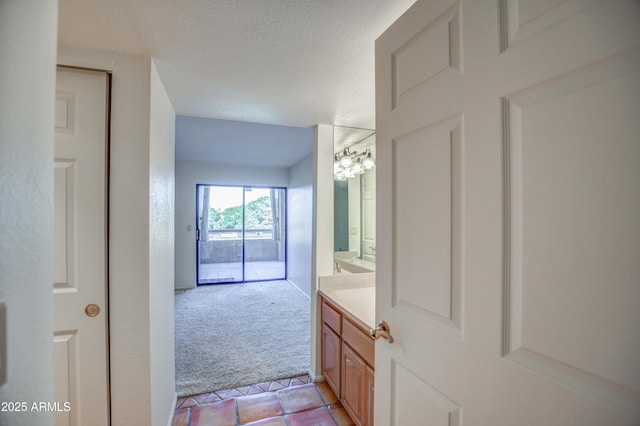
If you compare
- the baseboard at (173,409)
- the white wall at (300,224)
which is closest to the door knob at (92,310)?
the baseboard at (173,409)

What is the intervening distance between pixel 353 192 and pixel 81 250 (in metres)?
1.89

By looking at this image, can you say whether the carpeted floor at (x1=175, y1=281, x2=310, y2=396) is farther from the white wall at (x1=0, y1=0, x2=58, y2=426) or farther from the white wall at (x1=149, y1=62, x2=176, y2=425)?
the white wall at (x1=0, y1=0, x2=58, y2=426)

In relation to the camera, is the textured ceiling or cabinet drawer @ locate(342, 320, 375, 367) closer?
the textured ceiling

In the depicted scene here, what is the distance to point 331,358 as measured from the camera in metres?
2.07

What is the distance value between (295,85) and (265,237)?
180 inches

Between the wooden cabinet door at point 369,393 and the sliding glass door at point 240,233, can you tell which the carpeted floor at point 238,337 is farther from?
the wooden cabinet door at point 369,393

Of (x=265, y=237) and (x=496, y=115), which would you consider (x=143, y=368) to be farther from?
(x=265, y=237)

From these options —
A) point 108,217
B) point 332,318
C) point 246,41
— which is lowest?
point 332,318

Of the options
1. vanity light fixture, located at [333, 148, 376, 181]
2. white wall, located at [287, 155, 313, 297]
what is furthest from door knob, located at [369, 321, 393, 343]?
white wall, located at [287, 155, 313, 297]

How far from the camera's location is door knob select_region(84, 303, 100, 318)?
1.30m

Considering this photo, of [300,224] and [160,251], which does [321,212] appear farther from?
[300,224]

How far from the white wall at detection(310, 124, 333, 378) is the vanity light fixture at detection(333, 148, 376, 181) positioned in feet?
0.40

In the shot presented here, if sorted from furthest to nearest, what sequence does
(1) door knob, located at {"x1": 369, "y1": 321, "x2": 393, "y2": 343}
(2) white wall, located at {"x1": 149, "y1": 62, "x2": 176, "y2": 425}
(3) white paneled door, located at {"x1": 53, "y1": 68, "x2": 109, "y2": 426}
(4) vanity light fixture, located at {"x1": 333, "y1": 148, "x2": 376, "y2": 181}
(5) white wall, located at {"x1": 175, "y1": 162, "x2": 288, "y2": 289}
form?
(5) white wall, located at {"x1": 175, "y1": 162, "x2": 288, "y2": 289} → (4) vanity light fixture, located at {"x1": 333, "y1": 148, "x2": 376, "y2": 181} → (2) white wall, located at {"x1": 149, "y1": 62, "x2": 176, "y2": 425} → (3) white paneled door, located at {"x1": 53, "y1": 68, "x2": 109, "y2": 426} → (1) door knob, located at {"x1": 369, "y1": 321, "x2": 393, "y2": 343}

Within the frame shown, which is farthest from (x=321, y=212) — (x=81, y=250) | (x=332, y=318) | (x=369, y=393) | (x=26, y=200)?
(x=26, y=200)
